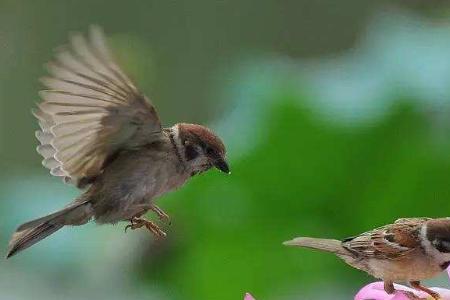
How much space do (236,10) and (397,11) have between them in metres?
0.35

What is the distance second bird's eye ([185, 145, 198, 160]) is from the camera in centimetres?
39

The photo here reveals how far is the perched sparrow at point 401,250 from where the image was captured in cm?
39

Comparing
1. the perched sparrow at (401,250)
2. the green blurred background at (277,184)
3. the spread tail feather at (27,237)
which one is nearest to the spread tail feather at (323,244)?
the perched sparrow at (401,250)

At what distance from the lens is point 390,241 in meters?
0.42

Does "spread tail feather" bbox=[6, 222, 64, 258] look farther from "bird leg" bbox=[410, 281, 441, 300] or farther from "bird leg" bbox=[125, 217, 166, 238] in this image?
"bird leg" bbox=[410, 281, 441, 300]

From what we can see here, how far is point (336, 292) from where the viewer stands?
104 cm

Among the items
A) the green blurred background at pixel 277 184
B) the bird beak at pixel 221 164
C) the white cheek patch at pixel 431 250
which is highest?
the bird beak at pixel 221 164

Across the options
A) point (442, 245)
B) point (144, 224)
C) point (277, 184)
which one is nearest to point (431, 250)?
point (442, 245)

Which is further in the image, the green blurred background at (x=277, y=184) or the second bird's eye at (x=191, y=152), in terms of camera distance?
the green blurred background at (x=277, y=184)

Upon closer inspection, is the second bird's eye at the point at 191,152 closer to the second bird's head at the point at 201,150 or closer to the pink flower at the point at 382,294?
the second bird's head at the point at 201,150

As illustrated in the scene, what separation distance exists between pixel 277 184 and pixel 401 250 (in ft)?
2.09

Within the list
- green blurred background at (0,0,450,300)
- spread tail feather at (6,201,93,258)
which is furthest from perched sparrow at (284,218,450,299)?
green blurred background at (0,0,450,300)

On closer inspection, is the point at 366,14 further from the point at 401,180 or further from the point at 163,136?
the point at 163,136

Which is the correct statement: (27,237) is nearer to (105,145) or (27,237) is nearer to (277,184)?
(105,145)
